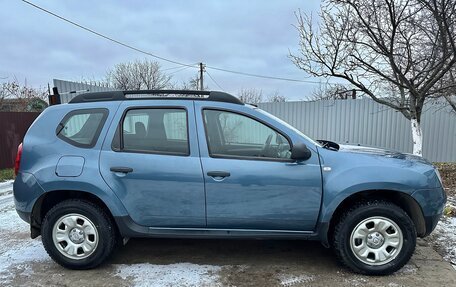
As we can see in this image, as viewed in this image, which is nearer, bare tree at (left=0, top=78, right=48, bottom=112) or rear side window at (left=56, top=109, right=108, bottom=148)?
rear side window at (left=56, top=109, right=108, bottom=148)

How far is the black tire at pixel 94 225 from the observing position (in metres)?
3.44

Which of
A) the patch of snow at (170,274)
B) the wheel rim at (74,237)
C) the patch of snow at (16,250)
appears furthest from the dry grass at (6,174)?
the patch of snow at (170,274)

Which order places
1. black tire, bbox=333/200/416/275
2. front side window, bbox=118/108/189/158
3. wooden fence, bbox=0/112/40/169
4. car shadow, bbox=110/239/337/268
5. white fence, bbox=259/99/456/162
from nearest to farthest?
black tire, bbox=333/200/416/275, front side window, bbox=118/108/189/158, car shadow, bbox=110/239/337/268, wooden fence, bbox=0/112/40/169, white fence, bbox=259/99/456/162

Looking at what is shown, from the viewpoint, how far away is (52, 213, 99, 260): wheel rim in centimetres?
347

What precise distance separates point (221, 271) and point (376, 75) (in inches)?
245

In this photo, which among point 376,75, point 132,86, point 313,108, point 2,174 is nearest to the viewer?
point 376,75

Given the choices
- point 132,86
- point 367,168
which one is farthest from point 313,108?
point 132,86

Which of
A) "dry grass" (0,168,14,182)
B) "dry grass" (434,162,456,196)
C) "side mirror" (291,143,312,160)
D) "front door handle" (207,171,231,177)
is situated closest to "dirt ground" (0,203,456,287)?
"front door handle" (207,171,231,177)

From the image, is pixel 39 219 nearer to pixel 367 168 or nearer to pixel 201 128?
pixel 201 128

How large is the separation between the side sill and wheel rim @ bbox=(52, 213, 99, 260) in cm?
34

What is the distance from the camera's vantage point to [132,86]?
3080cm

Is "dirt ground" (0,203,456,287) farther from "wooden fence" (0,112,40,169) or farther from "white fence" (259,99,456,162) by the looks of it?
"wooden fence" (0,112,40,169)

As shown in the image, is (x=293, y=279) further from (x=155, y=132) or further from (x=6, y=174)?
(x=6, y=174)

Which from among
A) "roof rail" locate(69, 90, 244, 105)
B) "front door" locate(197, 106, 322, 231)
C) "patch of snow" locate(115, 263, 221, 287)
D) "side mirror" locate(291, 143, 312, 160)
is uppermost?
"roof rail" locate(69, 90, 244, 105)
